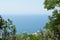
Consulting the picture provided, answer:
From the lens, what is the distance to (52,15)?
7742 millimetres

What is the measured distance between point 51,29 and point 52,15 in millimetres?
475

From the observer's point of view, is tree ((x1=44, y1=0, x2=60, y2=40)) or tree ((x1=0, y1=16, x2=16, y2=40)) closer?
tree ((x1=0, y1=16, x2=16, y2=40))

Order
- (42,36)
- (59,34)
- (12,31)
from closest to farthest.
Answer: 1. (12,31)
2. (42,36)
3. (59,34)

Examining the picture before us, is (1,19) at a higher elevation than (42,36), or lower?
higher

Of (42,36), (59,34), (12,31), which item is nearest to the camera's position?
(12,31)

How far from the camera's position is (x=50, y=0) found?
7.65m

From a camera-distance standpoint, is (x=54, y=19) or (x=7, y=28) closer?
(x=7, y=28)

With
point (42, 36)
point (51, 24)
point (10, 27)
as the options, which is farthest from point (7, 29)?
point (51, 24)

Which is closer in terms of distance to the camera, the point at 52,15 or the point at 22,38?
the point at 22,38

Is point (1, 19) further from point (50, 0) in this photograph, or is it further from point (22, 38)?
point (50, 0)

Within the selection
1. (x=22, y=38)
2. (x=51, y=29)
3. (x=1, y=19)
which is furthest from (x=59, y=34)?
(x=1, y=19)

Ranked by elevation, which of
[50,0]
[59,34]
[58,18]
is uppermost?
[50,0]

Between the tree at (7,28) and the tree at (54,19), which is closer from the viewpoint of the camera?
the tree at (7,28)

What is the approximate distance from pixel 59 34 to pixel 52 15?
684 millimetres
